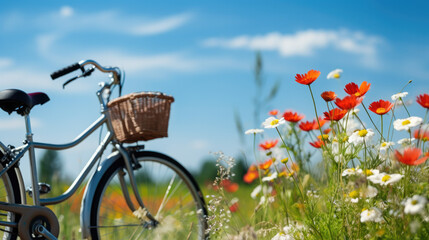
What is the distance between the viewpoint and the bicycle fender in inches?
106

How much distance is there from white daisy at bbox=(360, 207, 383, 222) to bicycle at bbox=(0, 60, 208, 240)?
787 millimetres

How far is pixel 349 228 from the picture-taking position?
6.43 feet

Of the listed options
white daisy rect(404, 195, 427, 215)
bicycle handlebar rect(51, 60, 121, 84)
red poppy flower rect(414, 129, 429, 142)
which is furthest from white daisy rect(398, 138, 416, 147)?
bicycle handlebar rect(51, 60, 121, 84)

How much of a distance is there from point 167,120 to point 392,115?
4.50 feet

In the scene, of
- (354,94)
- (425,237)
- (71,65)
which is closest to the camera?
(425,237)

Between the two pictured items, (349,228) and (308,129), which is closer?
(349,228)

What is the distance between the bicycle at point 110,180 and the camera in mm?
2506

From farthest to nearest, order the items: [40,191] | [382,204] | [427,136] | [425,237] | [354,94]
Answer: [40,191] < [427,136] < [354,94] < [382,204] < [425,237]

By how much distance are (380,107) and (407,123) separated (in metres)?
0.18

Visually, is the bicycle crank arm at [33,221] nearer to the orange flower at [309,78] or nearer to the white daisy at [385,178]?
the orange flower at [309,78]

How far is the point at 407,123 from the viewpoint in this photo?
1979 millimetres

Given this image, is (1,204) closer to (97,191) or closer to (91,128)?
(97,191)

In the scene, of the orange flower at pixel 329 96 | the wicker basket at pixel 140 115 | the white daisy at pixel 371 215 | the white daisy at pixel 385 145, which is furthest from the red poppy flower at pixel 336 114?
the wicker basket at pixel 140 115

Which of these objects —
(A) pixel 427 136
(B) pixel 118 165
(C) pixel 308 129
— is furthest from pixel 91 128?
(A) pixel 427 136
